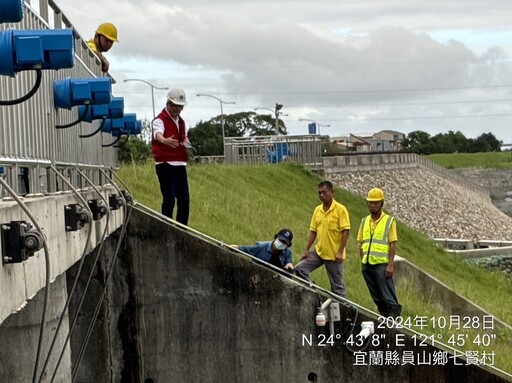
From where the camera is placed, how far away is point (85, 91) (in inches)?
327

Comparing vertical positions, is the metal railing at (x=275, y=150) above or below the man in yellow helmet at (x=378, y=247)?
above

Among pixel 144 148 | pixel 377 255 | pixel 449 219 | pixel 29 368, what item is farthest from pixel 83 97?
pixel 449 219

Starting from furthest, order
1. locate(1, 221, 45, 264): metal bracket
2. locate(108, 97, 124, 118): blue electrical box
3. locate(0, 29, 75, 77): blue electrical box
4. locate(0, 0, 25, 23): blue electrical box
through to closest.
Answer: locate(108, 97, 124, 118): blue electrical box
locate(1, 221, 45, 264): metal bracket
locate(0, 29, 75, 77): blue electrical box
locate(0, 0, 25, 23): blue electrical box

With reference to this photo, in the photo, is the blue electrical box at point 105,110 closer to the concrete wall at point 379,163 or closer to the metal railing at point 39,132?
the metal railing at point 39,132

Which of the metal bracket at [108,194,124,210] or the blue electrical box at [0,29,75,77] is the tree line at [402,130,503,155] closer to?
the metal bracket at [108,194,124,210]

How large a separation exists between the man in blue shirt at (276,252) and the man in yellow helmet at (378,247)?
0.84m

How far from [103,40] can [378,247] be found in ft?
12.4

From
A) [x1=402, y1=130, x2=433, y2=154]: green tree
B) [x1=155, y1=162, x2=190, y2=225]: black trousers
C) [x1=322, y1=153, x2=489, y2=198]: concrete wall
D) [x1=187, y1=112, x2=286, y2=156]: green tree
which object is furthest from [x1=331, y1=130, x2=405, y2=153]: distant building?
[x1=155, y1=162, x2=190, y2=225]: black trousers

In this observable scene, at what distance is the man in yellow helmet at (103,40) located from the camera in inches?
523

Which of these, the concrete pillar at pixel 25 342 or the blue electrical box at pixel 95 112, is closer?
the concrete pillar at pixel 25 342

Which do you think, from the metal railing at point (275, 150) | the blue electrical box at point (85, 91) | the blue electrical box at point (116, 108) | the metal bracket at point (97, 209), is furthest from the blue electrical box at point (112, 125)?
the metal railing at point (275, 150)

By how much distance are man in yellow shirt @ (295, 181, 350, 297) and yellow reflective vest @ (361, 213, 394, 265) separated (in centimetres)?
30

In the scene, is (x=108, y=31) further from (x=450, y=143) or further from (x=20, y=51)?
(x=450, y=143)

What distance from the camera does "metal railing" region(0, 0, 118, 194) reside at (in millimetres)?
6875
